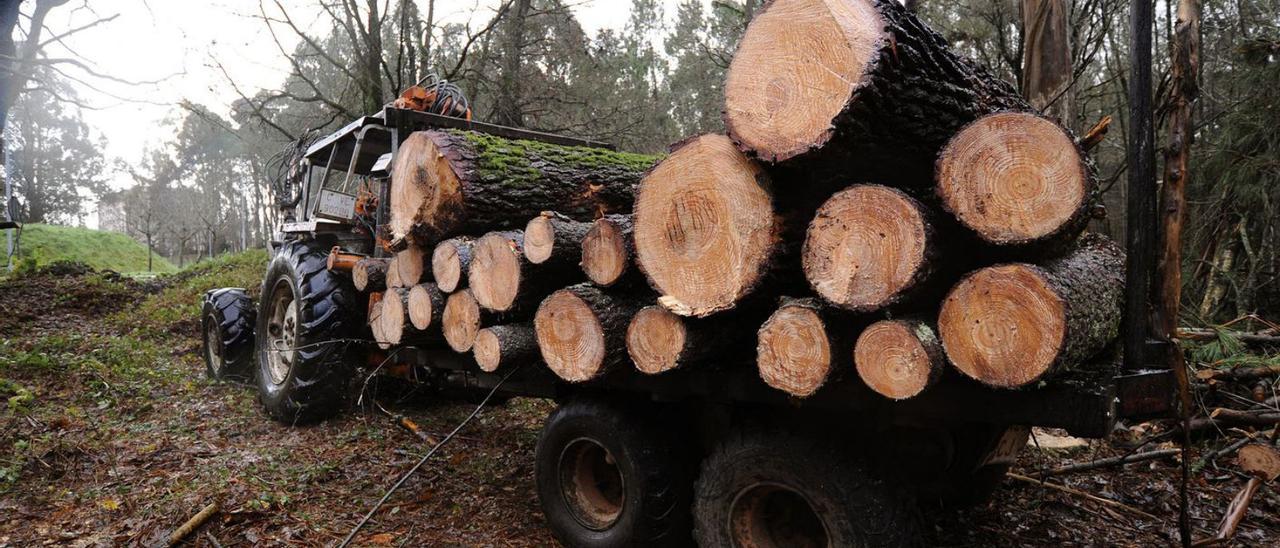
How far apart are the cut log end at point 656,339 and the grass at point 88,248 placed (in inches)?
848

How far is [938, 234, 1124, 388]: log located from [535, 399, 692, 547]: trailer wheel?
4.85 ft

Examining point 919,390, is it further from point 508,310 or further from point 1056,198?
point 508,310

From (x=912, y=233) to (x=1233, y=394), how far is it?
4255mm

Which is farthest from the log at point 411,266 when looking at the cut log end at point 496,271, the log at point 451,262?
the cut log end at point 496,271

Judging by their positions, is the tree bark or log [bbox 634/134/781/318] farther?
log [bbox 634/134/781/318]

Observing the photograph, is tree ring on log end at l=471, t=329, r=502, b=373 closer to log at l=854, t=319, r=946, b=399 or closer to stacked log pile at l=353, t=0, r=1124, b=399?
stacked log pile at l=353, t=0, r=1124, b=399

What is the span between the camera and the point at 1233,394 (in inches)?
184

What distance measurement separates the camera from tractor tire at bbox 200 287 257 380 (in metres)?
6.64

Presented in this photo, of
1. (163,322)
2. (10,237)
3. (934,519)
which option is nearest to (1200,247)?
(934,519)

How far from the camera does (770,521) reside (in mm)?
2732

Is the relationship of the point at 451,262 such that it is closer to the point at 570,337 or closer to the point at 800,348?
the point at 570,337

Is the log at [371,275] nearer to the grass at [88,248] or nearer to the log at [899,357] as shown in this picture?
the log at [899,357]

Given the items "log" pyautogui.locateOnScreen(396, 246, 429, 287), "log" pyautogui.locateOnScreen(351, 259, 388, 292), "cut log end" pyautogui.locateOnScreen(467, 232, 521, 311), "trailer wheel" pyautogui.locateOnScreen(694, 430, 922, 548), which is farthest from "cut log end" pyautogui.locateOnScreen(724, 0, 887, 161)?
"log" pyautogui.locateOnScreen(351, 259, 388, 292)

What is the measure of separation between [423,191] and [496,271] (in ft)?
3.46
